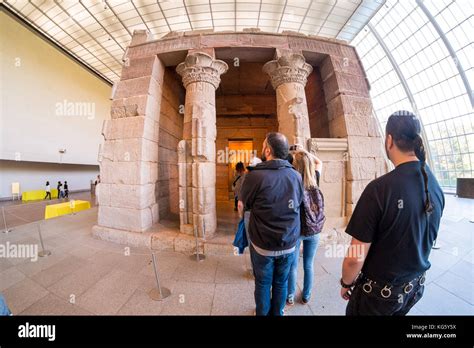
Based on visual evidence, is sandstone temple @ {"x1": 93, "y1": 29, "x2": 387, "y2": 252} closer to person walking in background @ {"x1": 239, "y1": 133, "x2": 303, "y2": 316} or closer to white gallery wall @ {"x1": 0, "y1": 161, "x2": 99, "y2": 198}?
person walking in background @ {"x1": 239, "y1": 133, "x2": 303, "y2": 316}

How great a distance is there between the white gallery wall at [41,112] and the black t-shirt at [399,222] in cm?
1544

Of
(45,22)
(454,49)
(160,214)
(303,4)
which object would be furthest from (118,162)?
(454,49)

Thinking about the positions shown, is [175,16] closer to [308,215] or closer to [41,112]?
[308,215]

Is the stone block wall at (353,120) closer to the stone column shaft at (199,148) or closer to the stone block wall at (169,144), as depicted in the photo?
the stone column shaft at (199,148)

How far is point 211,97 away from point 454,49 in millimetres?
16751

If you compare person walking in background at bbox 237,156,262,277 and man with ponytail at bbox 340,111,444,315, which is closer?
man with ponytail at bbox 340,111,444,315

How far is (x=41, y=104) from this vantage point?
35.9 feet

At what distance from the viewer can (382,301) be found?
1174 millimetres

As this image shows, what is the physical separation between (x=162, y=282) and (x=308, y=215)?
2431 millimetres

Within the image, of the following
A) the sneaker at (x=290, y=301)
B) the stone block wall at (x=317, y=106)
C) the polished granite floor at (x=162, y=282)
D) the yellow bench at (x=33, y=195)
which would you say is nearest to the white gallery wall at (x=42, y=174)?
the yellow bench at (x=33, y=195)

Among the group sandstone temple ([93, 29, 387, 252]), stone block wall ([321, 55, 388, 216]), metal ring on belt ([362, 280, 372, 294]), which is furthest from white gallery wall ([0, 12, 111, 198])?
metal ring on belt ([362, 280, 372, 294])

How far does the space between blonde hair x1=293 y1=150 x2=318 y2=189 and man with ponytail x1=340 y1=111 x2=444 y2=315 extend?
840 millimetres

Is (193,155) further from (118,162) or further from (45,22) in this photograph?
(45,22)

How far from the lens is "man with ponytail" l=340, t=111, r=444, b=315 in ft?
3.54
